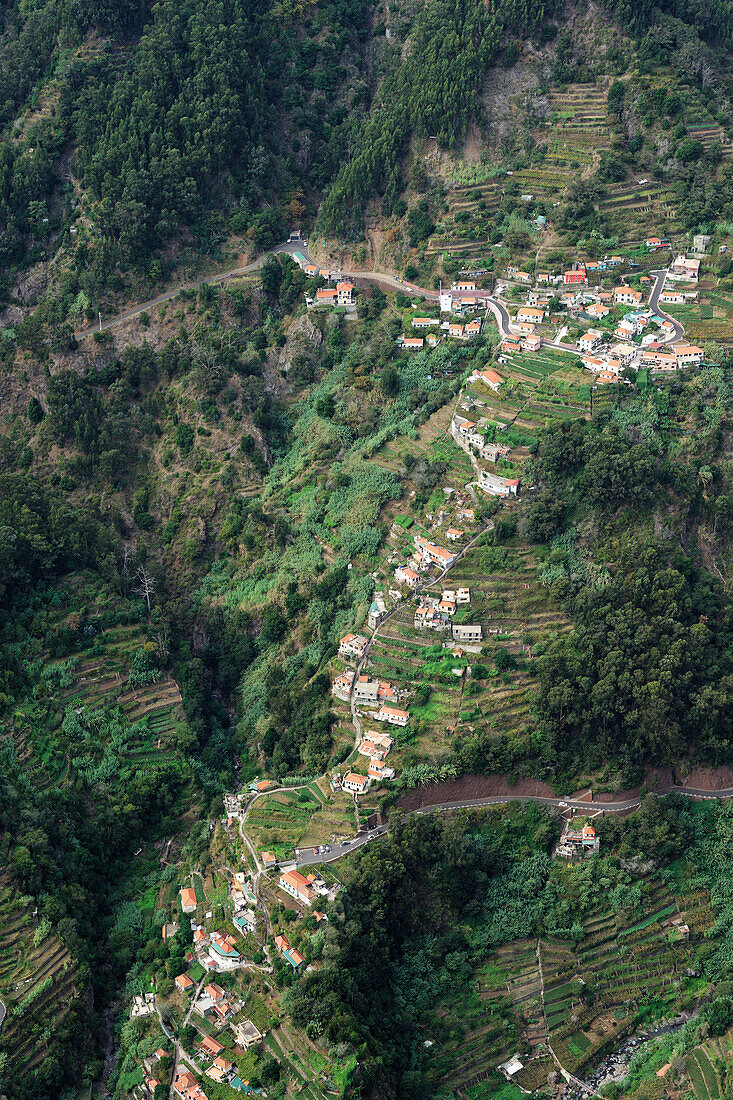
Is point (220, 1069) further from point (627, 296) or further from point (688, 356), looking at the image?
point (627, 296)

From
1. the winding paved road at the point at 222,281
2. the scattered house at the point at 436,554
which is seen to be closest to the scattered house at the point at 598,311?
the winding paved road at the point at 222,281

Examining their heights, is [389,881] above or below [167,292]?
below

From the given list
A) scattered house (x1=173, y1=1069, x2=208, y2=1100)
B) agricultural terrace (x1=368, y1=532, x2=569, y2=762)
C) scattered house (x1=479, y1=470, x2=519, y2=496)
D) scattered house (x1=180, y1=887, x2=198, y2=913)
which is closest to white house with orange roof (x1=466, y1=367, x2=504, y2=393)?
scattered house (x1=479, y1=470, x2=519, y2=496)

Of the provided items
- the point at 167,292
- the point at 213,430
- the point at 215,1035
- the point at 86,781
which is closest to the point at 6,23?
the point at 167,292

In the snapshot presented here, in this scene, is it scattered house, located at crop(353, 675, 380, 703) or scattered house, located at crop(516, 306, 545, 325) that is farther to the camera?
scattered house, located at crop(516, 306, 545, 325)

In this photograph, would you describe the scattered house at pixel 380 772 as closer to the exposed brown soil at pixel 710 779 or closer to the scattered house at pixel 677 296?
the exposed brown soil at pixel 710 779

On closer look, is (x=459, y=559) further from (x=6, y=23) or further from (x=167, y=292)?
(x=6, y=23)

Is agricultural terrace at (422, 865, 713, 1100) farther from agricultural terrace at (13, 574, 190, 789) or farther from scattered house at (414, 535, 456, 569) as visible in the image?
agricultural terrace at (13, 574, 190, 789)
